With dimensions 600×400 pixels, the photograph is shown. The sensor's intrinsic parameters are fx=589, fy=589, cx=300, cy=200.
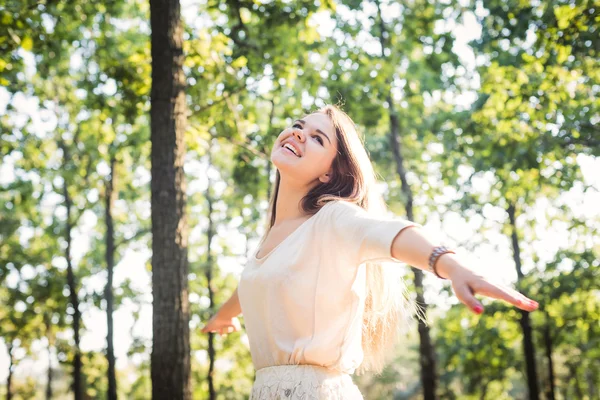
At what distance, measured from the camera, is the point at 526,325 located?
16781 millimetres

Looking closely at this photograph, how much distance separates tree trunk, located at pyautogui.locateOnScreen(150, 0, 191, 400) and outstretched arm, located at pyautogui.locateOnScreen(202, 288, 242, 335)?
102cm

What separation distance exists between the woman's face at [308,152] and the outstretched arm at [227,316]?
0.88 m

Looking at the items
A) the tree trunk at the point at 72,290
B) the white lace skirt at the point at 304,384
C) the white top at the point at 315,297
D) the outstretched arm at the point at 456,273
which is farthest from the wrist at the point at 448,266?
the tree trunk at the point at 72,290

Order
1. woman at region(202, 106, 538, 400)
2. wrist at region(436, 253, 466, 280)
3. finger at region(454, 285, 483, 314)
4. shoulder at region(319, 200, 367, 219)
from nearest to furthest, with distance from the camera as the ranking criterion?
finger at region(454, 285, 483, 314) → wrist at region(436, 253, 466, 280) → woman at region(202, 106, 538, 400) → shoulder at region(319, 200, 367, 219)

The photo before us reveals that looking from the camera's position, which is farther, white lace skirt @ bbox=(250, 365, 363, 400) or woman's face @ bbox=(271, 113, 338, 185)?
woman's face @ bbox=(271, 113, 338, 185)

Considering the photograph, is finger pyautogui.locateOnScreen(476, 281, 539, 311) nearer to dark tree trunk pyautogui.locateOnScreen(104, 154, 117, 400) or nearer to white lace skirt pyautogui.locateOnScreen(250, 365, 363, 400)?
white lace skirt pyautogui.locateOnScreen(250, 365, 363, 400)

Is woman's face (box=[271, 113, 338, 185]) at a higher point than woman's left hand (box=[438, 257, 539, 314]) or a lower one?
higher

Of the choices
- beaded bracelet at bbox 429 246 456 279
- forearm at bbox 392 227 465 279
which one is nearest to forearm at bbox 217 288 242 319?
forearm at bbox 392 227 465 279

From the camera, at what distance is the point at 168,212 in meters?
4.54

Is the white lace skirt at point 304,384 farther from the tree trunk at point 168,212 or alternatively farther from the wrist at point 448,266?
the tree trunk at point 168,212

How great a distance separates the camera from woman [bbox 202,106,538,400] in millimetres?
2133

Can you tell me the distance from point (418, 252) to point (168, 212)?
301 centimetres

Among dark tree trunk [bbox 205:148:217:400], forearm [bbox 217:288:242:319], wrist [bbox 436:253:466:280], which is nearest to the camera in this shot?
wrist [bbox 436:253:466:280]

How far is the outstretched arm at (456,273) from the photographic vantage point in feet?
5.40
